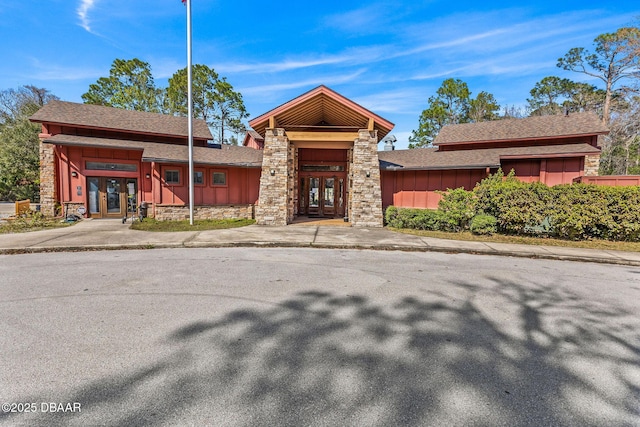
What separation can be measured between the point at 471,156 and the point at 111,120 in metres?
20.0

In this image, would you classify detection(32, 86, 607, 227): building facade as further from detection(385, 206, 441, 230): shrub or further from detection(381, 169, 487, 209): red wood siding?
detection(385, 206, 441, 230): shrub

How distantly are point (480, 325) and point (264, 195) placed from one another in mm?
10667

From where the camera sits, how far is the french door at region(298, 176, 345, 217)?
16.7m

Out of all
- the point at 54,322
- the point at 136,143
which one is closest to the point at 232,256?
the point at 54,322

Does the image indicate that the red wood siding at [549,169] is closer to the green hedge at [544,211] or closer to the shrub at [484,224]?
the green hedge at [544,211]

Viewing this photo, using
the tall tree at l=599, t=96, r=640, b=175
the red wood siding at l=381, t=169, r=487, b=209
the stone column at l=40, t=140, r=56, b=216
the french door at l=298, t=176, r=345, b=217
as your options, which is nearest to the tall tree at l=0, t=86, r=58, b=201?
the stone column at l=40, t=140, r=56, b=216

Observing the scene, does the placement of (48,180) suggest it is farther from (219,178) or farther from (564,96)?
(564,96)

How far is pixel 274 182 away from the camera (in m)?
13.1

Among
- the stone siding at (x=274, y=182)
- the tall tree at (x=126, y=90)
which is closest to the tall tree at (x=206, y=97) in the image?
the tall tree at (x=126, y=90)

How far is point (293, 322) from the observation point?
363 centimetres

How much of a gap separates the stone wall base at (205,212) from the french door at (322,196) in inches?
134

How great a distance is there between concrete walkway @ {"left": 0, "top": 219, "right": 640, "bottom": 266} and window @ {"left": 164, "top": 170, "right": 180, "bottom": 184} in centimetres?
451

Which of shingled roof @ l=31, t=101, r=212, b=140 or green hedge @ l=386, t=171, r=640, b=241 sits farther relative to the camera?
shingled roof @ l=31, t=101, r=212, b=140

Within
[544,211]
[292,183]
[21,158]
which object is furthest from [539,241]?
[21,158]
